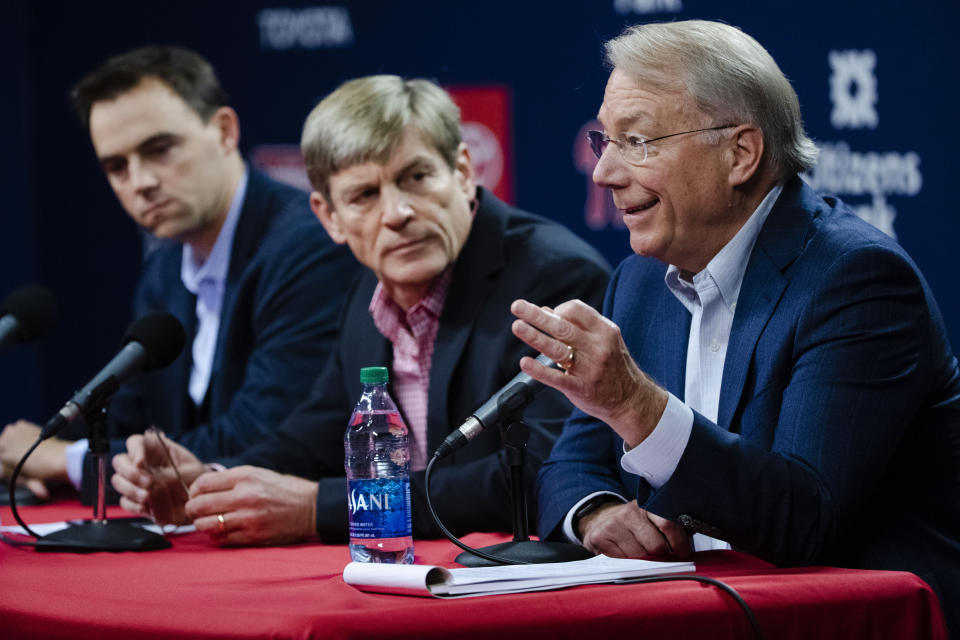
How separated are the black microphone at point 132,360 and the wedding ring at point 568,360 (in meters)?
0.98

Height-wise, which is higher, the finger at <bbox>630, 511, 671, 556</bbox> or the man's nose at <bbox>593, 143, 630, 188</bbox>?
the man's nose at <bbox>593, 143, 630, 188</bbox>

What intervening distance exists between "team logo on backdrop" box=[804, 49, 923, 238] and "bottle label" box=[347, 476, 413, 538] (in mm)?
2743

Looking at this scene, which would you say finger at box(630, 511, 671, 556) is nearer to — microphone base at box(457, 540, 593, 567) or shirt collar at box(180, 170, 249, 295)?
microphone base at box(457, 540, 593, 567)

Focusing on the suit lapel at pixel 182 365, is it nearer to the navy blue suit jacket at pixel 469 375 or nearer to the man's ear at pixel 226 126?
the man's ear at pixel 226 126

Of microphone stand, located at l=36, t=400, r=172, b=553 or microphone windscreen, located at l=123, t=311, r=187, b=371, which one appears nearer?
microphone stand, located at l=36, t=400, r=172, b=553

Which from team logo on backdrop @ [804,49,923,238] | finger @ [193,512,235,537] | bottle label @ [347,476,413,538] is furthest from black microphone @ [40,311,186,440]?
team logo on backdrop @ [804,49,923,238]

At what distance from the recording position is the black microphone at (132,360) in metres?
2.14

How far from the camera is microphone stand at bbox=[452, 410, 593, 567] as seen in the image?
5.89 feet

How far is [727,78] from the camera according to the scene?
1.96 metres

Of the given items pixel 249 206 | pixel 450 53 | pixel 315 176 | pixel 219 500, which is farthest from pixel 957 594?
pixel 450 53

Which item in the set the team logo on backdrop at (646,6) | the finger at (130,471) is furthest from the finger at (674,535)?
the team logo on backdrop at (646,6)

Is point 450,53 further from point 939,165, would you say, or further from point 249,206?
point 939,165

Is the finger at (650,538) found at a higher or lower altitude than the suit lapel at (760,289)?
lower

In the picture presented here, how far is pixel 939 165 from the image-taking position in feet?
13.3
